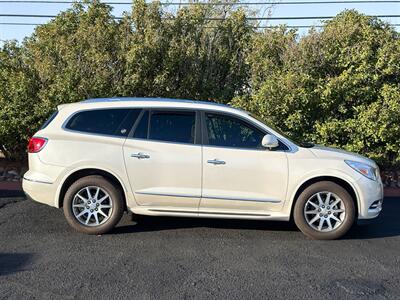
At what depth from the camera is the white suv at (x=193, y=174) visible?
6.26 m

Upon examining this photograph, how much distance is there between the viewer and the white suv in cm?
626

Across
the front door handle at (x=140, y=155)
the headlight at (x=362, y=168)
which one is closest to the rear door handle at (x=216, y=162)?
the front door handle at (x=140, y=155)

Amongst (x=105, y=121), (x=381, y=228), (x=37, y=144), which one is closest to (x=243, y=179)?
(x=105, y=121)

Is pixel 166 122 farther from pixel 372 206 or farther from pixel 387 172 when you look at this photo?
pixel 387 172

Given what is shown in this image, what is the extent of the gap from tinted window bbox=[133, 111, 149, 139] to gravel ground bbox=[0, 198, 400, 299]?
4.00 feet

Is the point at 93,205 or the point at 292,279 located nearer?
the point at 292,279

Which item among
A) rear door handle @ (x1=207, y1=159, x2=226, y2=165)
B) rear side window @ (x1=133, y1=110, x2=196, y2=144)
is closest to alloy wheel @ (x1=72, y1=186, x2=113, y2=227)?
rear side window @ (x1=133, y1=110, x2=196, y2=144)

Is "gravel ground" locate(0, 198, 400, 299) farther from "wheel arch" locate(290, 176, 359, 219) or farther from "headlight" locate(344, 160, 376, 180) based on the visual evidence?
"headlight" locate(344, 160, 376, 180)

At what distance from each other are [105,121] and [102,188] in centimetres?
85

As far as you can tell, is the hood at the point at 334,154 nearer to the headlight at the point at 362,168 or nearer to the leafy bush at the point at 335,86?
the headlight at the point at 362,168

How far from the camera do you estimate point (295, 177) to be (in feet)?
20.6

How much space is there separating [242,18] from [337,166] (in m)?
6.11

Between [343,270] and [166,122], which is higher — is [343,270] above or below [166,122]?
below

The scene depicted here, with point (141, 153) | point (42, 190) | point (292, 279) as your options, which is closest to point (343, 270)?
point (292, 279)
